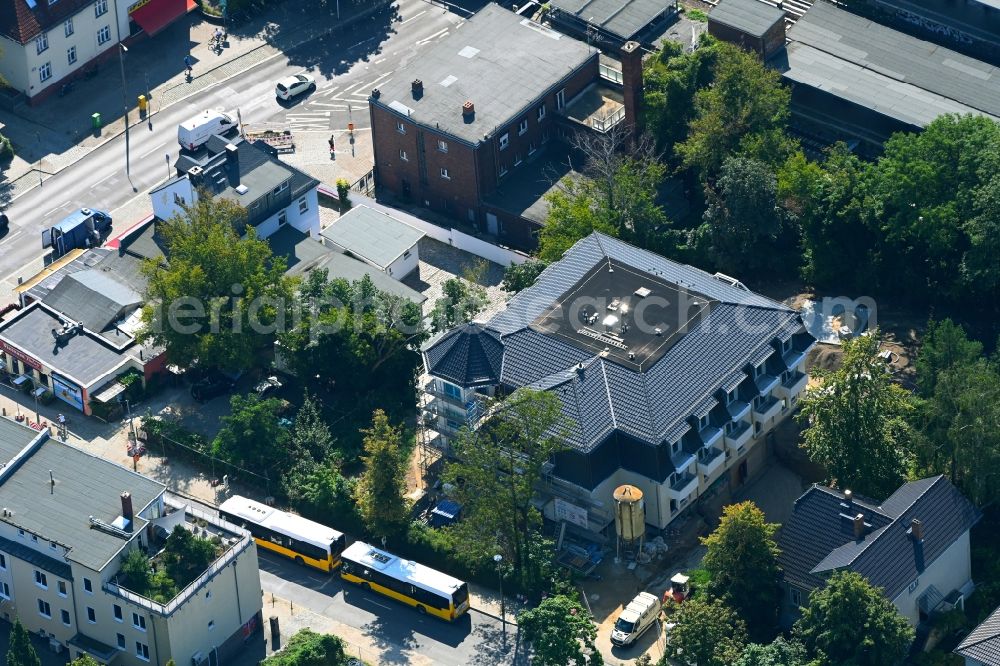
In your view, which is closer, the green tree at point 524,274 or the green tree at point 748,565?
the green tree at point 748,565

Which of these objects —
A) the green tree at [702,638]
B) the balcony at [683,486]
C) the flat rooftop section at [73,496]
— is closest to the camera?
the green tree at [702,638]

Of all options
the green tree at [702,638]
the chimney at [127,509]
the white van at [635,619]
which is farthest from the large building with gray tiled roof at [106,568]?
the green tree at [702,638]

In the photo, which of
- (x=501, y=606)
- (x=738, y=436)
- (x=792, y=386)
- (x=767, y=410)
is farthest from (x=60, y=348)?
(x=792, y=386)

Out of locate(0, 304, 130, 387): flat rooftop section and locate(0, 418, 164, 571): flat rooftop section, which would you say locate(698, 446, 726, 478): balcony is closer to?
locate(0, 418, 164, 571): flat rooftop section

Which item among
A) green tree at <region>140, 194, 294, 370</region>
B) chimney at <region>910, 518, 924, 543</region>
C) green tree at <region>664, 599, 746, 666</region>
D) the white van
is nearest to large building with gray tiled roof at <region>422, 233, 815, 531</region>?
the white van

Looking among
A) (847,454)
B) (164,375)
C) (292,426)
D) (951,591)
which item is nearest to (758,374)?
(847,454)

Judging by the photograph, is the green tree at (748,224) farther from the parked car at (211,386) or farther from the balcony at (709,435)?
the parked car at (211,386)
